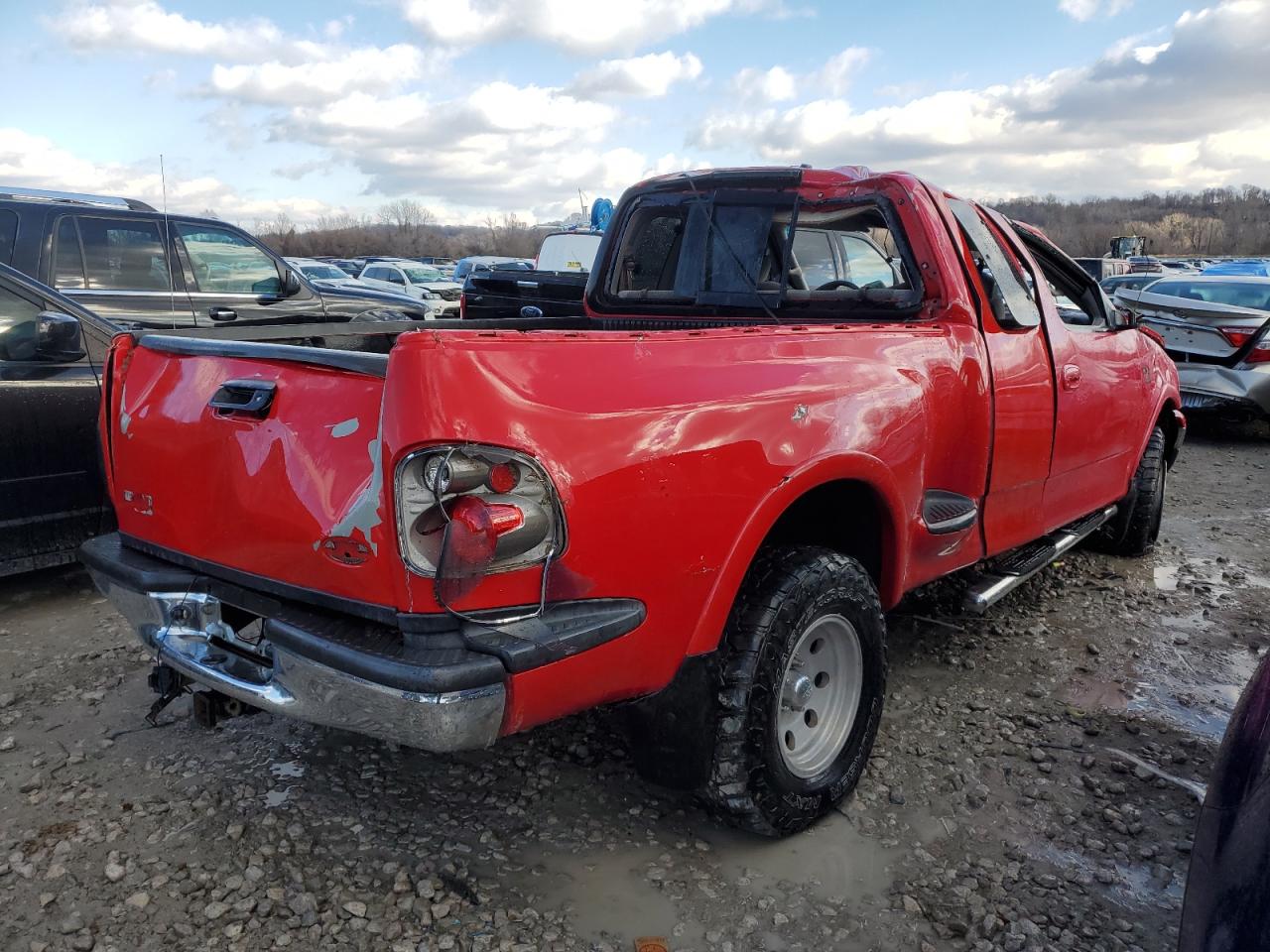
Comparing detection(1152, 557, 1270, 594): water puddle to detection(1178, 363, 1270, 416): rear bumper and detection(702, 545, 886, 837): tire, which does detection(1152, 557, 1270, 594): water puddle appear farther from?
detection(1178, 363, 1270, 416): rear bumper

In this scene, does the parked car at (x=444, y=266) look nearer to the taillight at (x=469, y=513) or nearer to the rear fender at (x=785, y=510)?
the rear fender at (x=785, y=510)

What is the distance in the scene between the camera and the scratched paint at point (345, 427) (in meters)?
2.04

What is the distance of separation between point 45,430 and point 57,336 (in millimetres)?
428

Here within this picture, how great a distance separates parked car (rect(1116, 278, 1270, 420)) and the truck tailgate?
333 inches

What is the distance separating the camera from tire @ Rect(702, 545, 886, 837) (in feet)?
7.93

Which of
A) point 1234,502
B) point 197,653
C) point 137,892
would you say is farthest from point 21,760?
point 1234,502

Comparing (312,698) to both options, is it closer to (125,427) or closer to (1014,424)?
(125,427)

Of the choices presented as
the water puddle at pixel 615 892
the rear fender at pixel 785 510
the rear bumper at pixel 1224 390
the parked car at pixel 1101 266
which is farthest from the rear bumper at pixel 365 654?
the parked car at pixel 1101 266

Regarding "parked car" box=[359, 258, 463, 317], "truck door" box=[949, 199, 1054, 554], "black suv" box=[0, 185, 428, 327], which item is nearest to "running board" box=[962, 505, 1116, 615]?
"truck door" box=[949, 199, 1054, 554]

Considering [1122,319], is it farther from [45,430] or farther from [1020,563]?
[45,430]

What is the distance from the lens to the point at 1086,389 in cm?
399

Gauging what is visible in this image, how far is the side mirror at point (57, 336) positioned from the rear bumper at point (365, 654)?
2.38 metres

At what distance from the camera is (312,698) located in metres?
2.09

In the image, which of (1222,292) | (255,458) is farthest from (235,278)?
(1222,292)
